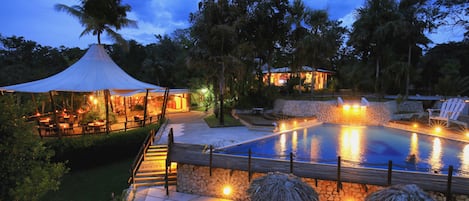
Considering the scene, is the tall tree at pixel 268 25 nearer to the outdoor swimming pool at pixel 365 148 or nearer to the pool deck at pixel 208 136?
the pool deck at pixel 208 136

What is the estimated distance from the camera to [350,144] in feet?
32.8

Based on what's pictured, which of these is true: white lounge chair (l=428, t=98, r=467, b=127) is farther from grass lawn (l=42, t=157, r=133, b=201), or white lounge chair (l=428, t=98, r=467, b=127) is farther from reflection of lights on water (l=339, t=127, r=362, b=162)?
grass lawn (l=42, t=157, r=133, b=201)

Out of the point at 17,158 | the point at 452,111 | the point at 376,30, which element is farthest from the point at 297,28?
the point at 17,158

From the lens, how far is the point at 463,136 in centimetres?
1016

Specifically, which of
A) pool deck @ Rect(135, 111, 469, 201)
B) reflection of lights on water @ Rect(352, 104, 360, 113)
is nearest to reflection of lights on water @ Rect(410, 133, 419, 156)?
pool deck @ Rect(135, 111, 469, 201)

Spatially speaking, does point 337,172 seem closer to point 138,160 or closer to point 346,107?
point 138,160

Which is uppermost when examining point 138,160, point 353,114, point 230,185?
point 353,114

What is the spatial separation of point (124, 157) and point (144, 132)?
1.43 m

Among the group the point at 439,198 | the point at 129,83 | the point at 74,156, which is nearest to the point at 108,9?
the point at 129,83

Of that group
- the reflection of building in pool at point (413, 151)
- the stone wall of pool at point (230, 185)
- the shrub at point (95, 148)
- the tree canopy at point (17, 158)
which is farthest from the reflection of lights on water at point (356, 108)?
the tree canopy at point (17, 158)

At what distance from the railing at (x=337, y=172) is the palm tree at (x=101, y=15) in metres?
9.75

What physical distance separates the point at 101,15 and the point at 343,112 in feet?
50.5

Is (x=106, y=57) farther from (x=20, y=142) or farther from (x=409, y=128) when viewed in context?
(x=409, y=128)

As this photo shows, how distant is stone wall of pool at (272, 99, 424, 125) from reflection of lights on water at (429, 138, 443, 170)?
4.52 metres
